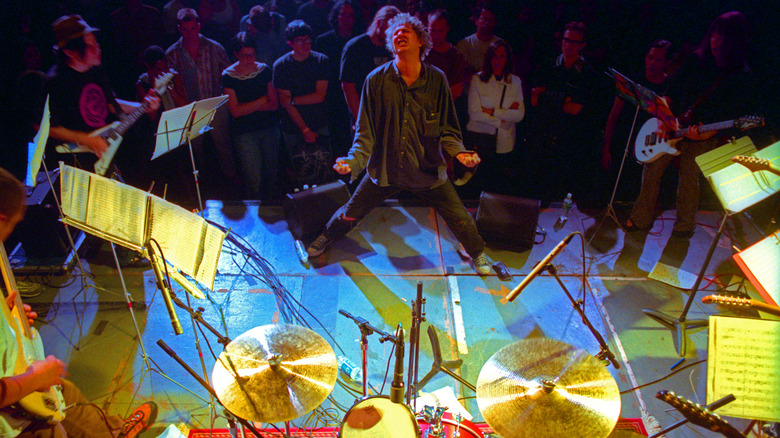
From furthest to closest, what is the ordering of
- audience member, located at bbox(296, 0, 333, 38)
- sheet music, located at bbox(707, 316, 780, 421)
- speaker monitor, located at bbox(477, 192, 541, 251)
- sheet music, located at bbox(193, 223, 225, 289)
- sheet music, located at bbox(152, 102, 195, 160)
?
audience member, located at bbox(296, 0, 333, 38)
speaker monitor, located at bbox(477, 192, 541, 251)
sheet music, located at bbox(152, 102, 195, 160)
sheet music, located at bbox(193, 223, 225, 289)
sheet music, located at bbox(707, 316, 780, 421)

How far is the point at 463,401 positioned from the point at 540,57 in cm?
421

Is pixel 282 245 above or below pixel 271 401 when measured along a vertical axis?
below

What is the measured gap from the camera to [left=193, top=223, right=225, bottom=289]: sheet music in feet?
8.61

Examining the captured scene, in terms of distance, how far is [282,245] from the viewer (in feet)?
16.6

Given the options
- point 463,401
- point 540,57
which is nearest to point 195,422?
point 463,401

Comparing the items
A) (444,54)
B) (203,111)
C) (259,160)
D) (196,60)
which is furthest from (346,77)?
(203,111)

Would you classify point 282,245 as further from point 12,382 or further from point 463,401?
point 12,382

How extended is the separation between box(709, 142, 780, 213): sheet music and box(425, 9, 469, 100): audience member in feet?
8.93

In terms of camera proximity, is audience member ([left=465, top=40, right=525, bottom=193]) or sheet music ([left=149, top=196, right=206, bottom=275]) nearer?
sheet music ([left=149, top=196, right=206, bottom=275])

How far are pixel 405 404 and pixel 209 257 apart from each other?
52.3 inches

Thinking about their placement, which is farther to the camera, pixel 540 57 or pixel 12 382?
pixel 540 57

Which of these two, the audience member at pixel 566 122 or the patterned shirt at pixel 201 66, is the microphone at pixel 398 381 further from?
the patterned shirt at pixel 201 66

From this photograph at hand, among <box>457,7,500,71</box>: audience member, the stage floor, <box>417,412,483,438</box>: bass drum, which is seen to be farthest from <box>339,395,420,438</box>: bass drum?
<box>457,7,500,71</box>: audience member

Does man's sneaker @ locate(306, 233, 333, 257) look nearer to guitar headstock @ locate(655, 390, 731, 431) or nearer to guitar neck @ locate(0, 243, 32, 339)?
guitar neck @ locate(0, 243, 32, 339)
